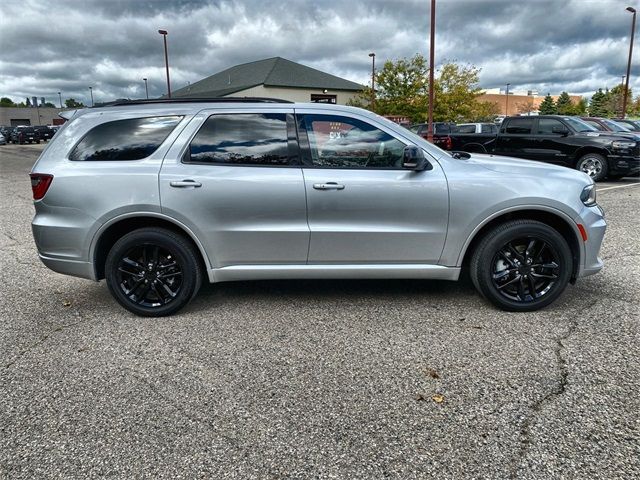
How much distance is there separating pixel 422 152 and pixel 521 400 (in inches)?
77.6

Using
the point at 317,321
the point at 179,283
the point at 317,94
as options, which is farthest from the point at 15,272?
the point at 317,94

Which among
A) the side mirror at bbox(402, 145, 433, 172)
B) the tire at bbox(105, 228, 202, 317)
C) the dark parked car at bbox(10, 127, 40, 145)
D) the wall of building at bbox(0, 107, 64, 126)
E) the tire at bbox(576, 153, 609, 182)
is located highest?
the wall of building at bbox(0, 107, 64, 126)

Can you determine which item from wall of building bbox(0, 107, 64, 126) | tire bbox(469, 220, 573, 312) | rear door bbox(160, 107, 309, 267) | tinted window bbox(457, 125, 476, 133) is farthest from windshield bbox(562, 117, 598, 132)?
wall of building bbox(0, 107, 64, 126)

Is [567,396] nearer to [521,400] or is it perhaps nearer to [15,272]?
[521,400]

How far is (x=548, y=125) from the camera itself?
41.9ft

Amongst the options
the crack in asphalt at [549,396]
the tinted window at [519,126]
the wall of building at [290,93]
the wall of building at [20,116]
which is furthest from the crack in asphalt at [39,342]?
the wall of building at [20,116]

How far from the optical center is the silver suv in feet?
12.7

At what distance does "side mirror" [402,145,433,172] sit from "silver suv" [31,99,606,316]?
0.06 ft

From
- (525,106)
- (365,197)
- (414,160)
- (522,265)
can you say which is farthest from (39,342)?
(525,106)

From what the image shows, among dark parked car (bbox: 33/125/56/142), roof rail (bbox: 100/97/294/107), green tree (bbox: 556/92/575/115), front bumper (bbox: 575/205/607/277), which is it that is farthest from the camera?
green tree (bbox: 556/92/575/115)

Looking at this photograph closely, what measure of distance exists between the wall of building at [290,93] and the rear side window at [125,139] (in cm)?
3356

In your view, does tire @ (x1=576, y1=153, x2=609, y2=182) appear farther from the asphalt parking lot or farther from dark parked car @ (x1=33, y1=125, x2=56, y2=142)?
dark parked car @ (x1=33, y1=125, x2=56, y2=142)

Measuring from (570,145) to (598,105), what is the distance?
89.8 m

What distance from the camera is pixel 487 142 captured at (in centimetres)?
1415
